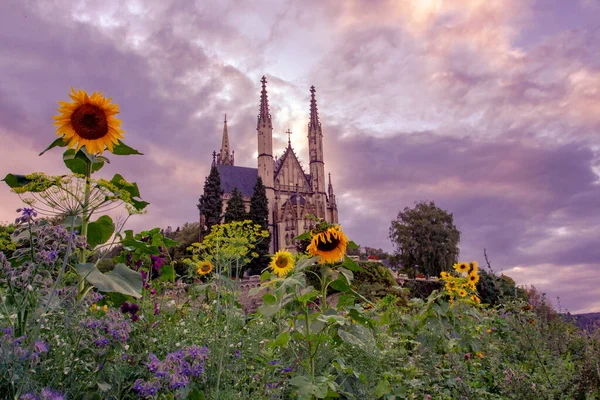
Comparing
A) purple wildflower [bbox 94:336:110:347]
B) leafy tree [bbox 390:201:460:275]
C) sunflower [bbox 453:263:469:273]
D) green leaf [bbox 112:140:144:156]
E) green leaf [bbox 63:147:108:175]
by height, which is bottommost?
purple wildflower [bbox 94:336:110:347]

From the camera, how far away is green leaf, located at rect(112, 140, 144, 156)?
396cm

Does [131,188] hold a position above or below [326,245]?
above

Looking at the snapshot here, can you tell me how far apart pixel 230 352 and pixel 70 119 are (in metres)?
2.35

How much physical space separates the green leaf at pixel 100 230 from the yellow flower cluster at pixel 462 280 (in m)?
4.95

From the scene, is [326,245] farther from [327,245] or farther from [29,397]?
[29,397]

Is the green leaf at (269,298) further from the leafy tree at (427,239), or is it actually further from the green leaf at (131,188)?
the leafy tree at (427,239)

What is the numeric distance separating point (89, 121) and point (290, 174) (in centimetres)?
6829

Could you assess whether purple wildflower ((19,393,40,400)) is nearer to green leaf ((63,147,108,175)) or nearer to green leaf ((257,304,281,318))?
green leaf ((257,304,281,318))

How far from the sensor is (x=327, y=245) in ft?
13.5

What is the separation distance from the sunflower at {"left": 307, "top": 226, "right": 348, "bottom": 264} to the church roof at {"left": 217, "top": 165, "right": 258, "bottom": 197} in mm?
63386

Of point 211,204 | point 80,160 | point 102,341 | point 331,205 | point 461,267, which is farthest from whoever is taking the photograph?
point 331,205

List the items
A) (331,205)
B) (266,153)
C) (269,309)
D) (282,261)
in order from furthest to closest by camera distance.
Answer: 1. (331,205)
2. (266,153)
3. (282,261)
4. (269,309)

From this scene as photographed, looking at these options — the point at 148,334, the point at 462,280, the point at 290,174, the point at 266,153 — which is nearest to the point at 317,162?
the point at 290,174

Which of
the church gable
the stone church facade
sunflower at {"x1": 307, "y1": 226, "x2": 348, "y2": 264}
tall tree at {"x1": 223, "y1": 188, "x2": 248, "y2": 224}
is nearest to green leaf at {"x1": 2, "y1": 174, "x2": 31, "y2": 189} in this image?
sunflower at {"x1": 307, "y1": 226, "x2": 348, "y2": 264}
